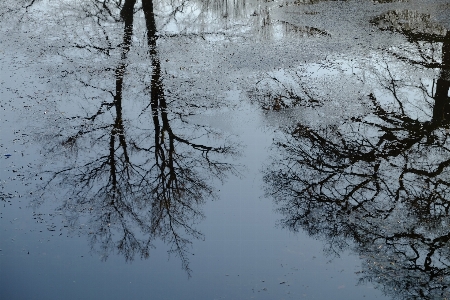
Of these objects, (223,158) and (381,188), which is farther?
(223,158)

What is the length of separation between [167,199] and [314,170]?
1809mm

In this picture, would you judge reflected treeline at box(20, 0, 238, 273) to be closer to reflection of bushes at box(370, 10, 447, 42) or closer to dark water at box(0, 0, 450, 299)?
dark water at box(0, 0, 450, 299)

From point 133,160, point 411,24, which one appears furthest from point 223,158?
point 411,24

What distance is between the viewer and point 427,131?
6832 mm

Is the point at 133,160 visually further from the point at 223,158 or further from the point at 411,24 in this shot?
the point at 411,24

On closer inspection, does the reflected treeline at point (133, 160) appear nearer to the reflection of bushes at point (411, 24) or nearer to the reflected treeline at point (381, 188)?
the reflected treeline at point (381, 188)

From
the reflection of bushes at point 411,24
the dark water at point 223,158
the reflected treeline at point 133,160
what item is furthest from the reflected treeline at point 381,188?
the reflection of bushes at point 411,24

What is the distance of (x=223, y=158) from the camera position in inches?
249

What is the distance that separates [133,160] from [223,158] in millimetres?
1125

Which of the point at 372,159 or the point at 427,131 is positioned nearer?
the point at 372,159

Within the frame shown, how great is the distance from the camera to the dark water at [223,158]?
184 inches

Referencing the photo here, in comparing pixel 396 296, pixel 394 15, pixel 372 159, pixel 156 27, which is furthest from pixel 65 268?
pixel 394 15

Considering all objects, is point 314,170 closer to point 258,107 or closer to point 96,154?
point 258,107

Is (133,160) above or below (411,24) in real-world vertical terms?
below
